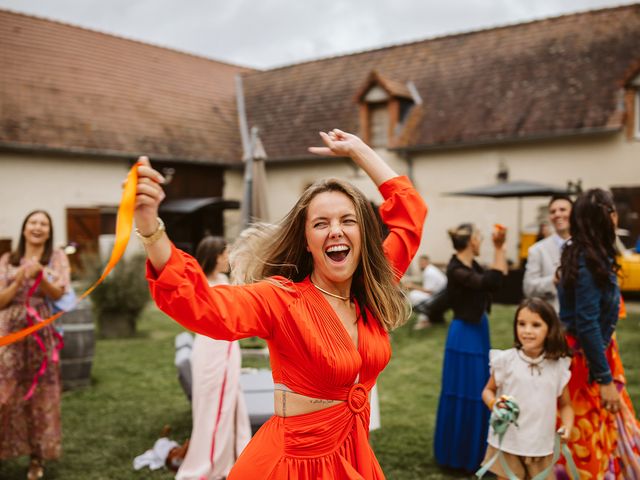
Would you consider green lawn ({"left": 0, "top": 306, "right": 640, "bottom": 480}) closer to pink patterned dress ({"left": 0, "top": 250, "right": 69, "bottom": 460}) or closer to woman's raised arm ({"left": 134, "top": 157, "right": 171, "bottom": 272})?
pink patterned dress ({"left": 0, "top": 250, "right": 69, "bottom": 460})

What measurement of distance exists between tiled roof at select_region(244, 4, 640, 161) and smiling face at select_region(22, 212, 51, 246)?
13839 millimetres

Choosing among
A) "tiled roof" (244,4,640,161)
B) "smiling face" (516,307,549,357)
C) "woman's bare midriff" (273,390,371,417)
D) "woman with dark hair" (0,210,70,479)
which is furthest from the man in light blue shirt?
"tiled roof" (244,4,640,161)

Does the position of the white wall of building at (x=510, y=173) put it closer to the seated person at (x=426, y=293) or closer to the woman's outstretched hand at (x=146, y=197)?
the seated person at (x=426, y=293)

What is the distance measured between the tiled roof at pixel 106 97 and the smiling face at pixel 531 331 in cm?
1546

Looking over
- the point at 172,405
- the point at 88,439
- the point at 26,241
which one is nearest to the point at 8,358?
the point at 26,241

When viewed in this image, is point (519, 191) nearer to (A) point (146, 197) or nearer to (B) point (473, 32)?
(B) point (473, 32)

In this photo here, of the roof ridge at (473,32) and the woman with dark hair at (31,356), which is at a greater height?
the roof ridge at (473,32)

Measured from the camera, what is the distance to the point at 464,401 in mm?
4941

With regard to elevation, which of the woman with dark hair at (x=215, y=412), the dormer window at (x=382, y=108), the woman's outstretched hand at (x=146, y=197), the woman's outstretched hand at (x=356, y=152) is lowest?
the woman with dark hair at (x=215, y=412)

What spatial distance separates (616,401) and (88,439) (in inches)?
180

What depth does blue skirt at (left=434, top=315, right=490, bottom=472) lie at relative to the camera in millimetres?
4883

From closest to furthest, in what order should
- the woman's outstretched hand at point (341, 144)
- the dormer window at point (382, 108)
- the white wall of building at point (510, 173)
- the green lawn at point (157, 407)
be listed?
the woman's outstretched hand at point (341, 144)
the green lawn at point (157, 407)
the white wall of building at point (510, 173)
the dormer window at point (382, 108)

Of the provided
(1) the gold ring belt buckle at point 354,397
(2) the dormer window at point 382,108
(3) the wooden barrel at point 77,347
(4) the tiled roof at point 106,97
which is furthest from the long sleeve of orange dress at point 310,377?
(2) the dormer window at point 382,108

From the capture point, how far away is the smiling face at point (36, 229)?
489cm
